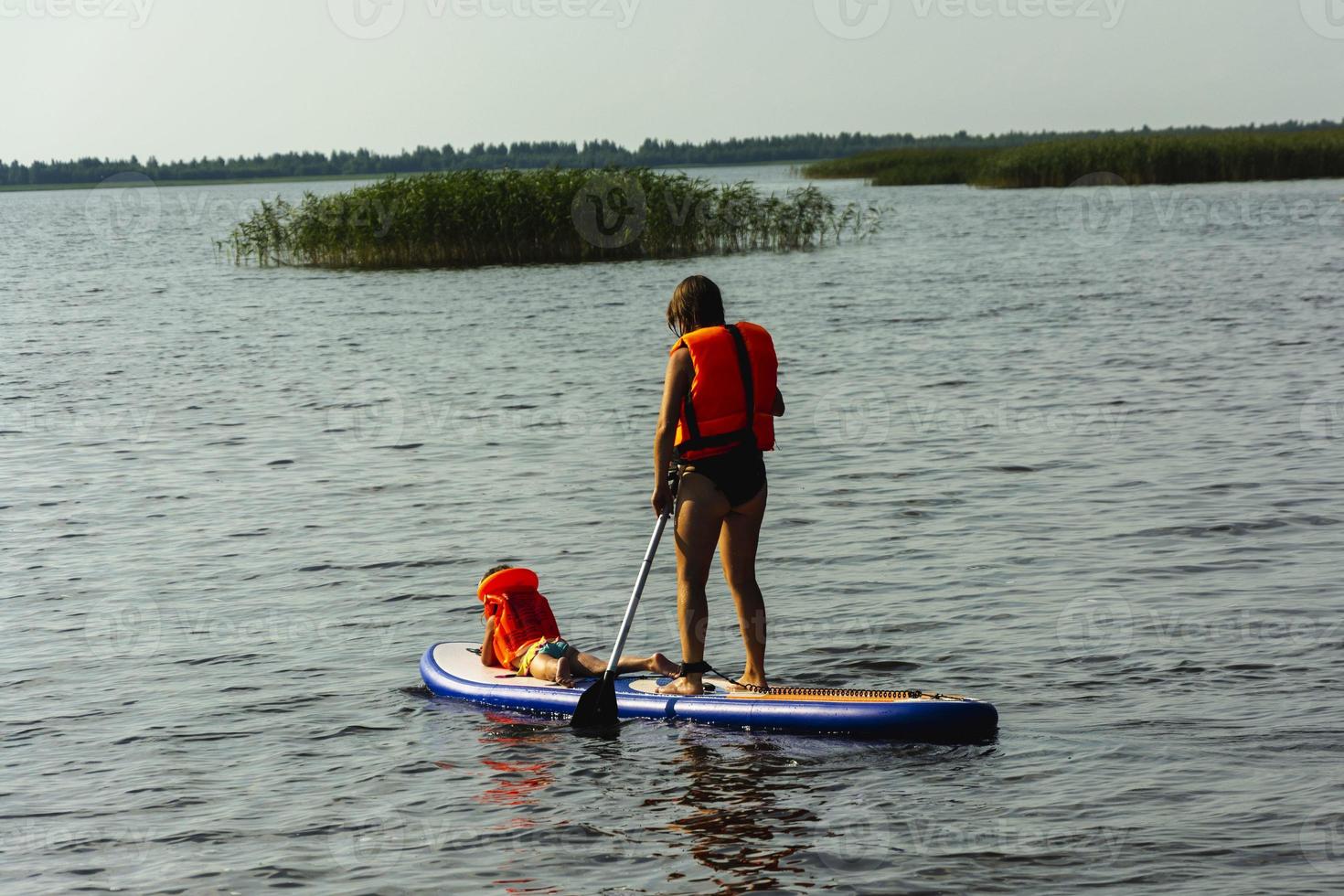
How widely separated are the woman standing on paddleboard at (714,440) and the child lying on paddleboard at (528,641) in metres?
0.78

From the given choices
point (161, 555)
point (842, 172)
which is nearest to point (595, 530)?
point (161, 555)

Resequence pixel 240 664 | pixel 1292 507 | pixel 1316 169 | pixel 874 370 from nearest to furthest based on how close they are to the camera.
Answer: pixel 240 664 < pixel 1292 507 < pixel 874 370 < pixel 1316 169

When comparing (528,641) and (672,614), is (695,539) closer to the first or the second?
(528,641)

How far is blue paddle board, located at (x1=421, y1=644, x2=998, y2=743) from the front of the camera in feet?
23.5

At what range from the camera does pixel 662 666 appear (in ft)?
26.4

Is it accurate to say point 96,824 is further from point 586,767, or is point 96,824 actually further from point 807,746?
point 807,746

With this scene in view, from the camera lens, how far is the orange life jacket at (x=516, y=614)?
8.42 m

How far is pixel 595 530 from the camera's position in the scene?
1238 centimetres

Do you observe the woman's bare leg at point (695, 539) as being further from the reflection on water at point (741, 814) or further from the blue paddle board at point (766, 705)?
the reflection on water at point (741, 814)

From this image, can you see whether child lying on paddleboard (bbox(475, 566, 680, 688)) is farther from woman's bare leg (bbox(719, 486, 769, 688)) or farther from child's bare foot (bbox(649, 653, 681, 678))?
woman's bare leg (bbox(719, 486, 769, 688))

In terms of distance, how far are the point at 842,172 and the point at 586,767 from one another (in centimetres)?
8381

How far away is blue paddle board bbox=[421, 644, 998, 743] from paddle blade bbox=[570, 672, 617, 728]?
0.49 ft

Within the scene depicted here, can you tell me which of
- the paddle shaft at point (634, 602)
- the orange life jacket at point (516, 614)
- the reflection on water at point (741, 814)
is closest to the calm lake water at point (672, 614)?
the reflection on water at point (741, 814)

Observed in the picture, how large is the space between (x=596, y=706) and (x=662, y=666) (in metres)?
0.48
